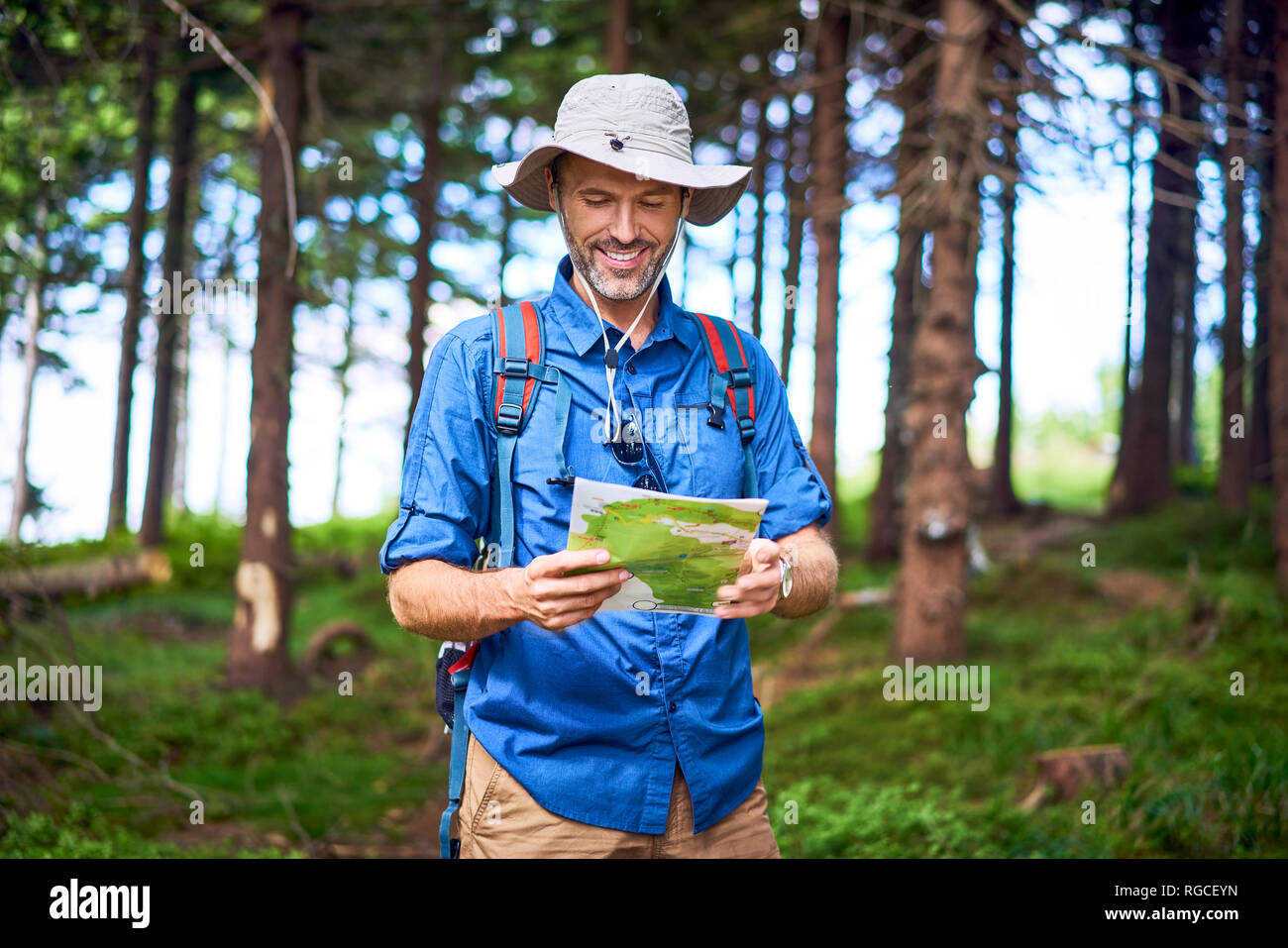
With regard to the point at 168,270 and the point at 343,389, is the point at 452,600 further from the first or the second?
the point at 343,389

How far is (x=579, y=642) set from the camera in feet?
8.95

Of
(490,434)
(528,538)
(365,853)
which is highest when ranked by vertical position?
(490,434)

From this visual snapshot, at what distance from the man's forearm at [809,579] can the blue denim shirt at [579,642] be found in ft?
0.69

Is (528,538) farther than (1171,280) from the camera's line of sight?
No

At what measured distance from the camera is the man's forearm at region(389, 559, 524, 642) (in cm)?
249

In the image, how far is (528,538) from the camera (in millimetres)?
2736

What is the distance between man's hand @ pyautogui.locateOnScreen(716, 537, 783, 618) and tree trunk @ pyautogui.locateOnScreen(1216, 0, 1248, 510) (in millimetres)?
7284

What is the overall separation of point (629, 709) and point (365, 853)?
16.5ft

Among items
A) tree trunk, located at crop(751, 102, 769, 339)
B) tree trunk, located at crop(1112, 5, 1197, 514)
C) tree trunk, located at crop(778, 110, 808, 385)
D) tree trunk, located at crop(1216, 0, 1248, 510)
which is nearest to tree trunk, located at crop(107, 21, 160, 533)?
tree trunk, located at crop(778, 110, 808, 385)

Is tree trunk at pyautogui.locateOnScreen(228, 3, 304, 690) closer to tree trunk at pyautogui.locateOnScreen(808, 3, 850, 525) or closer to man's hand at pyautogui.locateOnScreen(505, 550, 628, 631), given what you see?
tree trunk at pyautogui.locateOnScreen(808, 3, 850, 525)

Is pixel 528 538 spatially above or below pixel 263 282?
below
